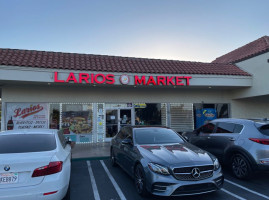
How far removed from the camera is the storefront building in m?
10.0

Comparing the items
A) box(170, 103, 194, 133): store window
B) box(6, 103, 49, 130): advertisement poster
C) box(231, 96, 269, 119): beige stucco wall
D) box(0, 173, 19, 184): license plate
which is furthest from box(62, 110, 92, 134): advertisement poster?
box(231, 96, 269, 119): beige stucco wall

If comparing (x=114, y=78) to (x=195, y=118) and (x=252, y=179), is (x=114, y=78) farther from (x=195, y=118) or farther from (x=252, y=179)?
(x=252, y=179)

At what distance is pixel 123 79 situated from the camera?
410 inches

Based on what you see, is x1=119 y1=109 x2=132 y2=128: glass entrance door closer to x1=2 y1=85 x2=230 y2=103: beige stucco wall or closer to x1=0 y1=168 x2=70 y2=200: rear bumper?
x1=2 y1=85 x2=230 y2=103: beige stucco wall

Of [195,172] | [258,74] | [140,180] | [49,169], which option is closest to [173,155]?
[195,172]

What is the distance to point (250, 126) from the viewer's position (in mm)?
5543

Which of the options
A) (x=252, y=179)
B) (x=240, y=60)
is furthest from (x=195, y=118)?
(x=252, y=179)

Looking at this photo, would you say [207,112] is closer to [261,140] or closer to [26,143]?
[261,140]

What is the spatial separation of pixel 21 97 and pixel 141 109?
6761mm

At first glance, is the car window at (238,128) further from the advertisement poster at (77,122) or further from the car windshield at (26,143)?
the advertisement poster at (77,122)

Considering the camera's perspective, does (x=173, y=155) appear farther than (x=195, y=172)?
Yes

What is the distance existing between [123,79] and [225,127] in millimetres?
5680

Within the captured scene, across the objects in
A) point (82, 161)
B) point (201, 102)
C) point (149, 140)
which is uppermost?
point (201, 102)

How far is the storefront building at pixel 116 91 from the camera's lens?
10.0 metres
